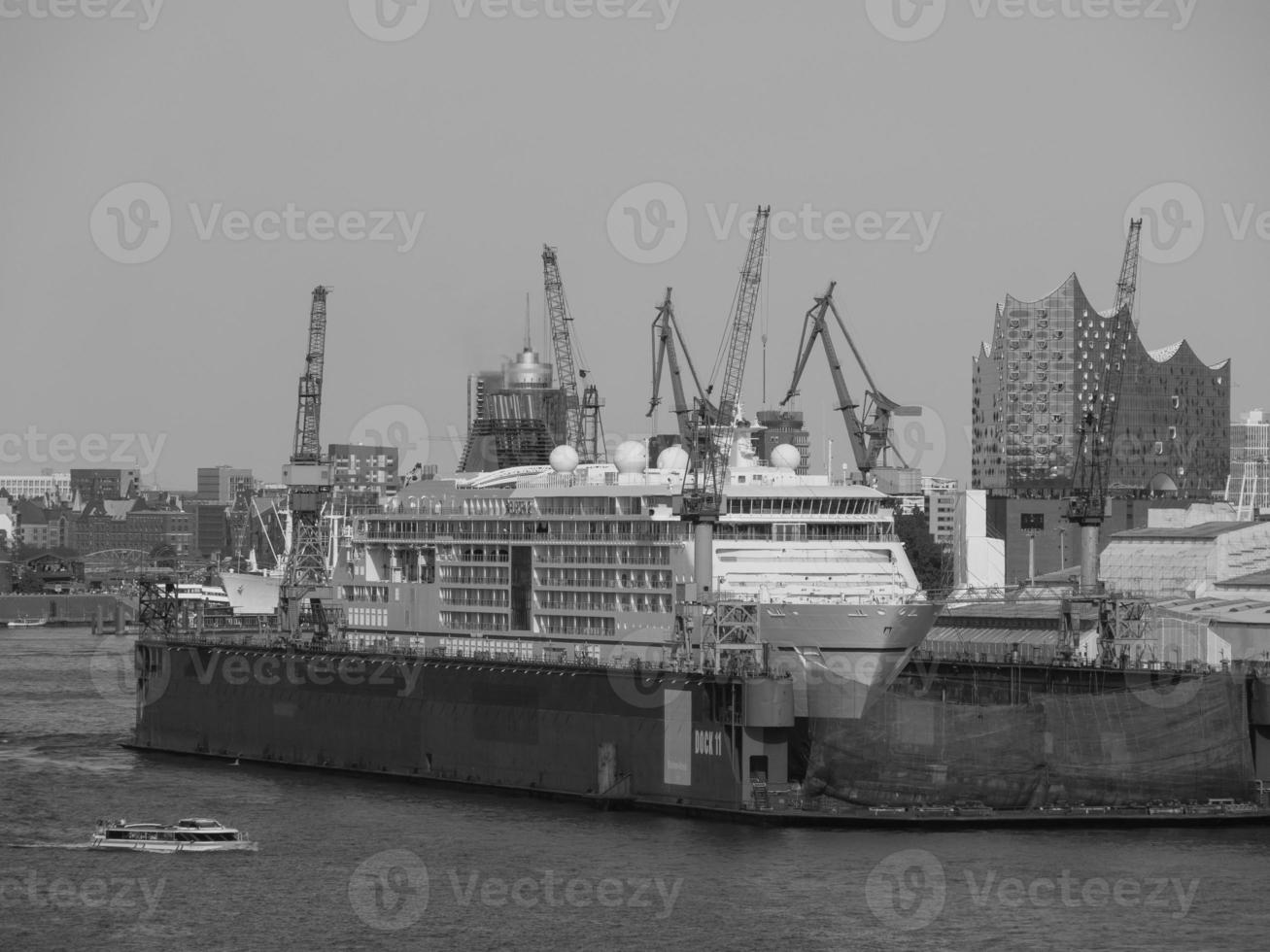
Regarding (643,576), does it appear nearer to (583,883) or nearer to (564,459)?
(564,459)

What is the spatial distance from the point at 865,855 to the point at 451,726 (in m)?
21.9

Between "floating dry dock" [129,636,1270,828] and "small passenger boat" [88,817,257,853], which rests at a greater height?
"floating dry dock" [129,636,1270,828]

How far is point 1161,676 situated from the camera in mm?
84125

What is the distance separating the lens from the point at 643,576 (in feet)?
275

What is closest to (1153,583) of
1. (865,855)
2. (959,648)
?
(959,648)

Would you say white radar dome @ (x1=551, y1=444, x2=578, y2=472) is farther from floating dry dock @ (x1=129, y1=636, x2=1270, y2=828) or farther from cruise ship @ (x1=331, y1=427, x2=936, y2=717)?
floating dry dock @ (x1=129, y1=636, x2=1270, y2=828)

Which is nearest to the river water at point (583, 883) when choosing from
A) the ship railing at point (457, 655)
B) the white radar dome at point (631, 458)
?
the ship railing at point (457, 655)

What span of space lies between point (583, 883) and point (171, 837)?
1461 centimetres

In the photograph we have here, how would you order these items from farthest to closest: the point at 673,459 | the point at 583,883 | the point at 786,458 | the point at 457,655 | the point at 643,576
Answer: the point at 673,459 → the point at 457,655 → the point at 786,458 → the point at 643,576 → the point at 583,883

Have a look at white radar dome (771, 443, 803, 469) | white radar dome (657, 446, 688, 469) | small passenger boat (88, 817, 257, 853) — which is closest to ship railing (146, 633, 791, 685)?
white radar dome (657, 446, 688, 469)

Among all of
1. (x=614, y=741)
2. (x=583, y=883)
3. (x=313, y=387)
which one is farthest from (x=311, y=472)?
(x=583, y=883)

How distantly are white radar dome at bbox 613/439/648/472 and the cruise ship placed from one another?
81mm

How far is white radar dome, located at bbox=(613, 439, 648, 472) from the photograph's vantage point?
89.4 metres

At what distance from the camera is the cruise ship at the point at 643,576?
77.6m
